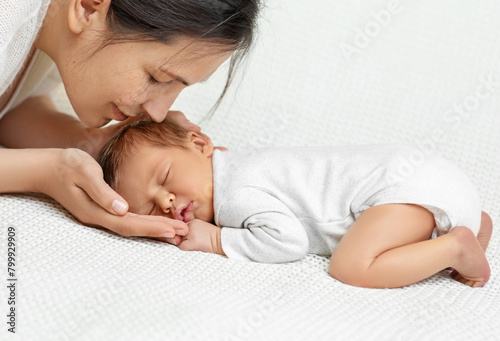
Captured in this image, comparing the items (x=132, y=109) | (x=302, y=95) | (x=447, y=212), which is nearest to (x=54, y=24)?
(x=132, y=109)

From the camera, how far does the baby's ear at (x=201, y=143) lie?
4.24 feet

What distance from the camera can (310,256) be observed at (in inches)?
46.1

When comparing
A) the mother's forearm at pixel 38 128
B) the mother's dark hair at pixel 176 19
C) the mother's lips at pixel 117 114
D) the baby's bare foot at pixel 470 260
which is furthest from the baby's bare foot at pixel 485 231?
the mother's forearm at pixel 38 128

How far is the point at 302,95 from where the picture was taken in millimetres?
1677

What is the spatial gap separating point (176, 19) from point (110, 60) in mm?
155

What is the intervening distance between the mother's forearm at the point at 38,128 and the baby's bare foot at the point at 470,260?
0.86 metres

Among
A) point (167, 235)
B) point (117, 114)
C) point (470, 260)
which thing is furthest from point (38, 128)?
point (470, 260)

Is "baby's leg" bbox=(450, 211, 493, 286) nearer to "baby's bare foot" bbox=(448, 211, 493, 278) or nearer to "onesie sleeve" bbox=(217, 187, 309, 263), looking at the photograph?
"baby's bare foot" bbox=(448, 211, 493, 278)

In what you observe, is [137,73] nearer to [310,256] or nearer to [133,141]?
[133,141]

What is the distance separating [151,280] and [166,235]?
0.15 m

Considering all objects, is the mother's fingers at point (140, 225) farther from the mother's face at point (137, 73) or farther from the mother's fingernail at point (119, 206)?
the mother's face at point (137, 73)

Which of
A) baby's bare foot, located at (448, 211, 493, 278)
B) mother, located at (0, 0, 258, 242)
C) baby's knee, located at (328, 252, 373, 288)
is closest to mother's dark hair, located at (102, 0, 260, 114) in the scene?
mother, located at (0, 0, 258, 242)

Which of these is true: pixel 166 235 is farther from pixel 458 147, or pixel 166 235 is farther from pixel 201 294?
pixel 458 147

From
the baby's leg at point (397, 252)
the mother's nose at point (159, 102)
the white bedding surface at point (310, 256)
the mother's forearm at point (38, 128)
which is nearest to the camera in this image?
the white bedding surface at point (310, 256)
